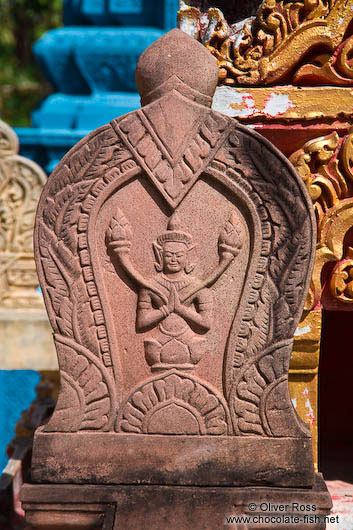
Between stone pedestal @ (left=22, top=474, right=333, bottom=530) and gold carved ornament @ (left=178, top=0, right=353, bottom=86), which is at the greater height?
gold carved ornament @ (left=178, top=0, right=353, bottom=86)

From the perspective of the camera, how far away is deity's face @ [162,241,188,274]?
8.15 feet

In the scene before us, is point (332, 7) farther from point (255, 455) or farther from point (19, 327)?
point (19, 327)

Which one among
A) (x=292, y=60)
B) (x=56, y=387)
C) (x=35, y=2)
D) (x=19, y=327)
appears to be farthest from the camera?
(x=35, y=2)

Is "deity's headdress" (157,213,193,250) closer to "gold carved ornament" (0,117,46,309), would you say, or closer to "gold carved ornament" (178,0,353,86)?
"gold carved ornament" (178,0,353,86)

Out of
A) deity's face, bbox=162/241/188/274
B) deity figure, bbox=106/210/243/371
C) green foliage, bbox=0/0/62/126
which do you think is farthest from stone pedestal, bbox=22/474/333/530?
green foliage, bbox=0/0/62/126

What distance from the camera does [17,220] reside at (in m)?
5.82

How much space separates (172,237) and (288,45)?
936 millimetres

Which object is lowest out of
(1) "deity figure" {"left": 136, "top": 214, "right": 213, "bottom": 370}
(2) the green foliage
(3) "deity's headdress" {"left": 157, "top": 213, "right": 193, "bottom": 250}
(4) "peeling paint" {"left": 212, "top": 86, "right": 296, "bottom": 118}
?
(2) the green foliage

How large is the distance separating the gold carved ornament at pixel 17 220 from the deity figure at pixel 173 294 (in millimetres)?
3374

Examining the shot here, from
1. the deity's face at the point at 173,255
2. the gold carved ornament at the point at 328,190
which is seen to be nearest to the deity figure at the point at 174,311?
the deity's face at the point at 173,255

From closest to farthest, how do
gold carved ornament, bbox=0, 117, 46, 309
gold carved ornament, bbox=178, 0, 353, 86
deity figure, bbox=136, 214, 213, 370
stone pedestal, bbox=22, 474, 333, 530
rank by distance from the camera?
stone pedestal, bbox=22, 474, 333, 530, deity figure, bbox=136, 214, 213, 370, gold carved ornament, bbox=178, 0, 353, 86, gold carved ornament, bbox=0, 117, 46, 309

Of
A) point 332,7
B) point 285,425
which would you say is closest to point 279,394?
point 285,425

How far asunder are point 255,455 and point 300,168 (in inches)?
43.7

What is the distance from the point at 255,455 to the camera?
8.09ft
